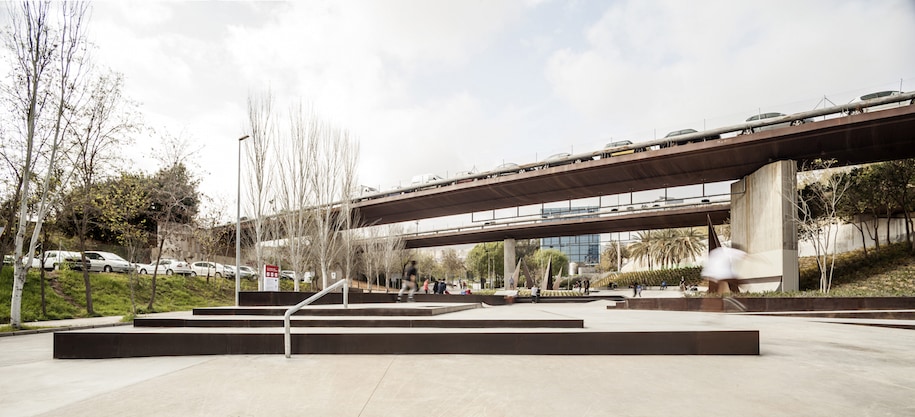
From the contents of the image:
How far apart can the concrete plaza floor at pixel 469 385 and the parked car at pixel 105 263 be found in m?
21.1

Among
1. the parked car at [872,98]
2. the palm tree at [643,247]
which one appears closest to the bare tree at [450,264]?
the palm tree at [643,247]

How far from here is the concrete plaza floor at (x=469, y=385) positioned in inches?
173

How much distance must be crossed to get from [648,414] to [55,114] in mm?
18695

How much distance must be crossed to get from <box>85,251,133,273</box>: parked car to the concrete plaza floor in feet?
69.4

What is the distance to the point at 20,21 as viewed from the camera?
14055 mm

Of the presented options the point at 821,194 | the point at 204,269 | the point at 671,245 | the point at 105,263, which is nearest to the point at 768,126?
the point at 821,194

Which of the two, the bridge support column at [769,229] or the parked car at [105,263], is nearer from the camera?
the bridge support column at [769,229]

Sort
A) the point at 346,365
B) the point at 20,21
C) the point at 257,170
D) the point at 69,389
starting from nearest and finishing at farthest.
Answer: the point at 69,389 < the point at 346,365 < the point at 20,21 < the point at 257,170

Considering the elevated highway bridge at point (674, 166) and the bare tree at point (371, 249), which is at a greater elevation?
the elevated highway bridge at point (674, 166)

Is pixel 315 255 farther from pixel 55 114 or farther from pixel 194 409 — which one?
pixel 194 409

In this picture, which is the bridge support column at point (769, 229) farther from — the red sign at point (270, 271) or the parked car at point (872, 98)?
the red sign at point (270, 271)

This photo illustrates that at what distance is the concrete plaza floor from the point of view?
4.40 m

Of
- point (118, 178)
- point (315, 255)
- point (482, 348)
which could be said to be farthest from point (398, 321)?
point (315, 255)

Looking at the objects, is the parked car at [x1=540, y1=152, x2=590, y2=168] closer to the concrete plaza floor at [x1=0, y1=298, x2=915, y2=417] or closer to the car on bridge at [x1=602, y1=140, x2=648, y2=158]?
the car on bridge at [x1=602, y1=140, x2=648, y2=158]
